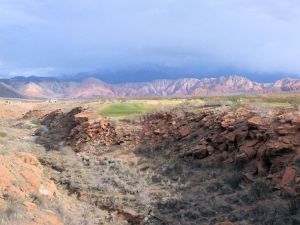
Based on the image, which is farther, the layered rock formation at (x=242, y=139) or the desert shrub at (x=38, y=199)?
the layered rock formation at (x=242, y=139)

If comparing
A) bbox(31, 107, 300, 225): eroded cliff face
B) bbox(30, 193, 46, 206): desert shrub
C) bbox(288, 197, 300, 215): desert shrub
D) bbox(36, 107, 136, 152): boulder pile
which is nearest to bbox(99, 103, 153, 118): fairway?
bbox(36, 107, 136, 152): boulder pile

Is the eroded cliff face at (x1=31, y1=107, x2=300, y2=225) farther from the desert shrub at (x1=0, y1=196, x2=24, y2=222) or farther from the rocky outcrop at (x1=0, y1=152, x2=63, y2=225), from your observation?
the desert shrub at (x1=0, y1=196, x2=24, y2=222)

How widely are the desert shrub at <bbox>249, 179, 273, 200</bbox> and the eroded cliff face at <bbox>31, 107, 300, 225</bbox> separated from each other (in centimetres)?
3

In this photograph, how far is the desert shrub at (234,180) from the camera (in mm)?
15609

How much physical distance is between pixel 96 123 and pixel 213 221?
635 inches

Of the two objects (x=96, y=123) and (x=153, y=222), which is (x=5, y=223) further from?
(x=96, y=123)

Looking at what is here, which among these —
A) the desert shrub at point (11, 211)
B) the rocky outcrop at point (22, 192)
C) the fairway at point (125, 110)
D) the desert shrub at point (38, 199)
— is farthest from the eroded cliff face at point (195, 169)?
the fairway at point (125, 110)

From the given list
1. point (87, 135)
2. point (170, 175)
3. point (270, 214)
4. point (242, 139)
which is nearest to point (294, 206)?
point (270, 214)

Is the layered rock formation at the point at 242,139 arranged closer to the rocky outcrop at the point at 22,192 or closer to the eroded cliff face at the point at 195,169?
the eroded cliff face at the point at 195,169

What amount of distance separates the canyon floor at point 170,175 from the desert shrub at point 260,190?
0.03m

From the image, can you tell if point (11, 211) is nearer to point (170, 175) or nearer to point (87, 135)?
point (170, 175)

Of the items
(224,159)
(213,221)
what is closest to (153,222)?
(213,221)

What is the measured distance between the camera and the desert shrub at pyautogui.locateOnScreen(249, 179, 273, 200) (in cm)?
1385

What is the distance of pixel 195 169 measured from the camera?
1852cm
